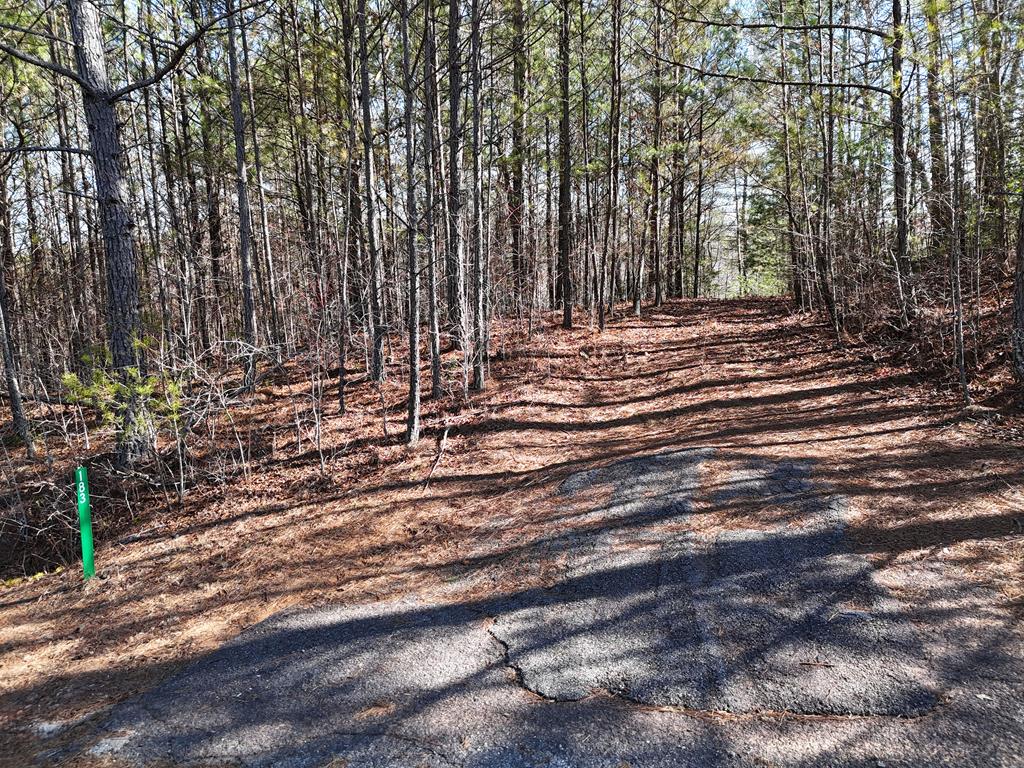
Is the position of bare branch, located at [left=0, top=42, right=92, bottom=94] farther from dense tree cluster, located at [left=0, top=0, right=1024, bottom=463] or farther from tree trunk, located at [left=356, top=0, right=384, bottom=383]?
tree trunk, located at [left=356, top=0, right=384, bottom=383]

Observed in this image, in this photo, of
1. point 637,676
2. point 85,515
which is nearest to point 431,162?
point 85,515

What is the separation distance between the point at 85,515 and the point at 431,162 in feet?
19.0

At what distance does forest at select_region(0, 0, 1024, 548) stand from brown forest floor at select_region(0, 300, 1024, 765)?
87 cm

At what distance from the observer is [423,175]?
8938 mm

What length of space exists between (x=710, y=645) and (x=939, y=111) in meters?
9.84

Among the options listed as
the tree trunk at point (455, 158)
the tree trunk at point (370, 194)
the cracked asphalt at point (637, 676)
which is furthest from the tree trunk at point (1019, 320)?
the tree trunk at point (370, 194)

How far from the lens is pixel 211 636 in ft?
14.0

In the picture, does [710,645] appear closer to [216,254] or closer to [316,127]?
[316,127]

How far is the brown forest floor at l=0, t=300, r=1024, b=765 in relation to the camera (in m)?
4.16

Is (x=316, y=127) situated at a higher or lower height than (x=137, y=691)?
higher

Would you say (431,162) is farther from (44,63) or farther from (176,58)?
(44,63)

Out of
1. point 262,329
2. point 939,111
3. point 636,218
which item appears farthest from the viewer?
point 636,218

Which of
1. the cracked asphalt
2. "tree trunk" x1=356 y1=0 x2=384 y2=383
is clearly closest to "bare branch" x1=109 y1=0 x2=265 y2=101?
"tree trunk" x1=356 y1=0 x2=384 y2=383

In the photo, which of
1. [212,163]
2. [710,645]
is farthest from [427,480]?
[212,163]
